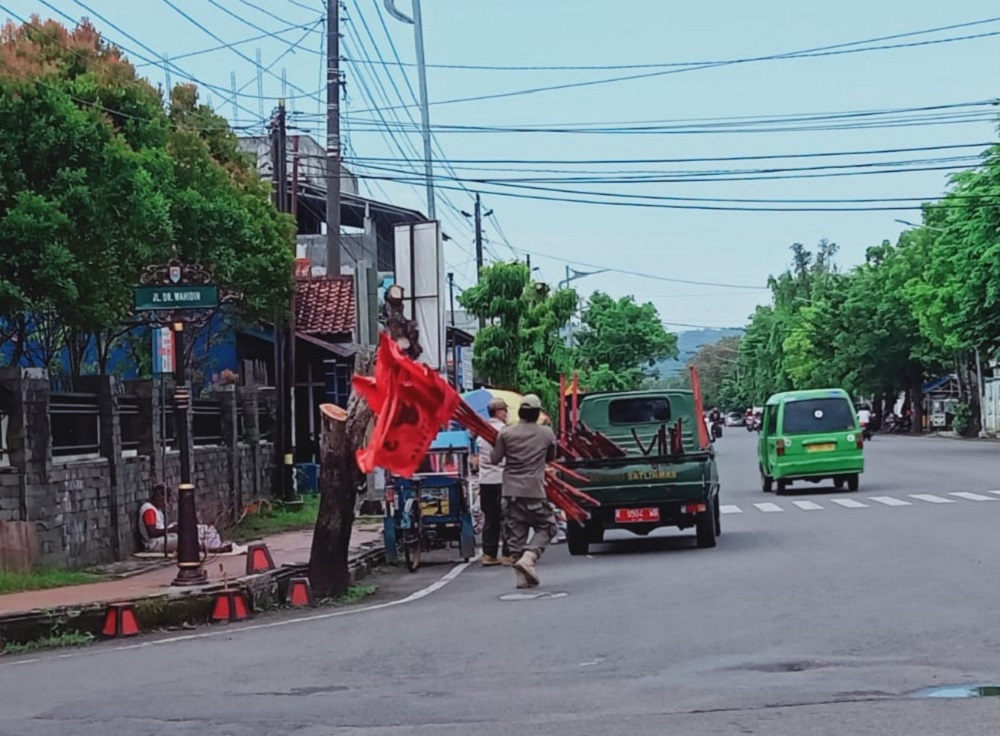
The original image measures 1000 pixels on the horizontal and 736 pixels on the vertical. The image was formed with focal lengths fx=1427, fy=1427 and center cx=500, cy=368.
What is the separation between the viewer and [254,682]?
378 inches

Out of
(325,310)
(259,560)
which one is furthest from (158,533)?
(325,310)

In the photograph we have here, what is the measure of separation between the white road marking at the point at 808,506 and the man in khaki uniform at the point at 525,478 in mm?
11090

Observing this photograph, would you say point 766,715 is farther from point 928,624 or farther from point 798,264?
point 798,264

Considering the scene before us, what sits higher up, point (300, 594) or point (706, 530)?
point (706, 530)

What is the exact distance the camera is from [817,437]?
95.9ft

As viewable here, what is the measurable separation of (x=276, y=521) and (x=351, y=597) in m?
10.4

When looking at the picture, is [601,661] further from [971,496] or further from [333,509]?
[971,496]

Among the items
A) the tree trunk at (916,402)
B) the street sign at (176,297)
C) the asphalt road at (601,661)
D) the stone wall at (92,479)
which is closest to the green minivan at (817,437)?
the stone wall at (92,479)

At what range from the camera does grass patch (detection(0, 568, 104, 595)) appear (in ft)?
48.9

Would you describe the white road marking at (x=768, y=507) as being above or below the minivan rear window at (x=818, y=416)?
below

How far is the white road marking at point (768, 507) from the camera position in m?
25.2

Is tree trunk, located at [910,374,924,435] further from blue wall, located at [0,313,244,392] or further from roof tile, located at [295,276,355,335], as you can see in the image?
blue wall, located at [0,313,244,392]

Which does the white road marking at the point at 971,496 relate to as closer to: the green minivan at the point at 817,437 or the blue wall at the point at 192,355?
the green minivan at the point at 817,437

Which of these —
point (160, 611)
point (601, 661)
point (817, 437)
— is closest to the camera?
point (601, 661)
